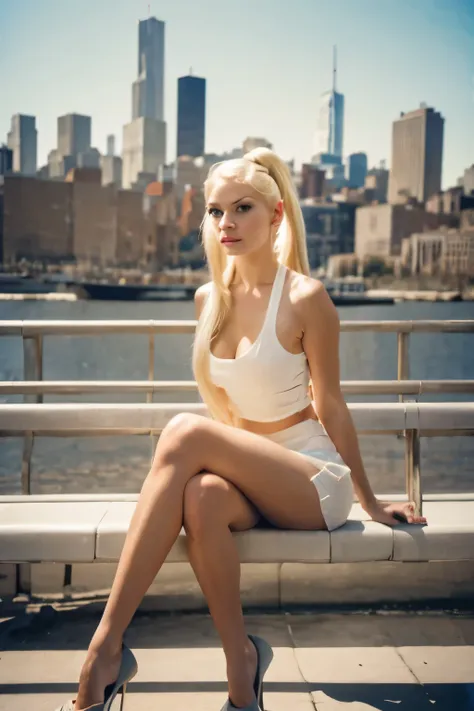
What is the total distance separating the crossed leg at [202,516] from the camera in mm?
1729

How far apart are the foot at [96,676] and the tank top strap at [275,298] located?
898mm

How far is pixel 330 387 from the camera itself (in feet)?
6.67

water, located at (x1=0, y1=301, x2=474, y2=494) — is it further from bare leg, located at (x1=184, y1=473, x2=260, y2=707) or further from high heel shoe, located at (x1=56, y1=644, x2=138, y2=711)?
high heel shoe, located at (x1=56, y1=644, x2=138, y2=711)

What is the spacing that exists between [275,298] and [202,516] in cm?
64

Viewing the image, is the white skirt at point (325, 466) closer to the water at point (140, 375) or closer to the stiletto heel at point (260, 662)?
the stiletto heel at point (260, 662)

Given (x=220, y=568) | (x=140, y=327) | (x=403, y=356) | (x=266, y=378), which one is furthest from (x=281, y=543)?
(x=403, y=356)

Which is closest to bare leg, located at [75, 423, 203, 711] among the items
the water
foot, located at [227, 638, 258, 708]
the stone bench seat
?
the stone bench seat

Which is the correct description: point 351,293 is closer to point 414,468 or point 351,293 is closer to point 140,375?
point 140,375

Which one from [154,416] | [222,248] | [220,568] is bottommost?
[220,568]

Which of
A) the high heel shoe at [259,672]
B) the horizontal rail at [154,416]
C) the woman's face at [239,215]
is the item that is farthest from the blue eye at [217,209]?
the high heel shoe at [259,672]

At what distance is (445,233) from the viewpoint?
80.4 metres

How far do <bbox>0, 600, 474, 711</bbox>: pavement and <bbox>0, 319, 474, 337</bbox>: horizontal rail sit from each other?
1015 millimetres

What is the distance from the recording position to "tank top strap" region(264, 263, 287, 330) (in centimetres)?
204

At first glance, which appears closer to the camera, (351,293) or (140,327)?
(140,327)
